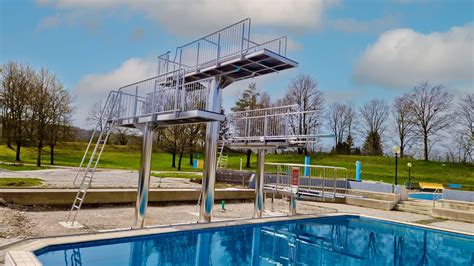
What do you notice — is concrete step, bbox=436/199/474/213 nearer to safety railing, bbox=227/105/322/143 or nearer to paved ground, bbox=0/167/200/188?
safety railing, bbox=227/105/322/143

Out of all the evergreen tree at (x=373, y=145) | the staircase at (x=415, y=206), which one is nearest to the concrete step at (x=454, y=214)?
the staircase at (x=415, y=206)

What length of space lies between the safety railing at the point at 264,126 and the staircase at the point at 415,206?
400 inches

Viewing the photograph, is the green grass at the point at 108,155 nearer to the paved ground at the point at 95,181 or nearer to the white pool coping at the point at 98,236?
the paved ground at the point at 95,181

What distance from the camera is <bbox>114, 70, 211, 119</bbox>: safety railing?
36.6 feet

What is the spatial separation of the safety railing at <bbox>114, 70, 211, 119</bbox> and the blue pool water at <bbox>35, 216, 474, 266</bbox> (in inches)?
157

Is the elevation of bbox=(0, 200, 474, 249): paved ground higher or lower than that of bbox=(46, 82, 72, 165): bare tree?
lower

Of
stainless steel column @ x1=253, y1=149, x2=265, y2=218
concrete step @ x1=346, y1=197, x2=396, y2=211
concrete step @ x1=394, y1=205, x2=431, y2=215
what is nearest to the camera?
stainless steel column @ x1=253, y1=149, x2=265, y2=218

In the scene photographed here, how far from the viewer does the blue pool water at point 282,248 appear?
870 centimetres

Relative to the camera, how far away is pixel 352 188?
24062mm

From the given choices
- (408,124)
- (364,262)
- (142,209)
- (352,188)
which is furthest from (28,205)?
(408,124)

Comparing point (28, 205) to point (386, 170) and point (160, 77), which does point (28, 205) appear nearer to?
point (160, 77)

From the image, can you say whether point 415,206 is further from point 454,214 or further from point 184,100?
point 184,100

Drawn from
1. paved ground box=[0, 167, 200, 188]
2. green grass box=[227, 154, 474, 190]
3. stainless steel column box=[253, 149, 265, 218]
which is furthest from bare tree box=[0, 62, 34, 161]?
stainless steel column box=[253, 149, 265, 218]

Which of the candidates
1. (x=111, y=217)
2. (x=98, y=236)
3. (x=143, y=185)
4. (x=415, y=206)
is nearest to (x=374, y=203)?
(x=415, y=206)
